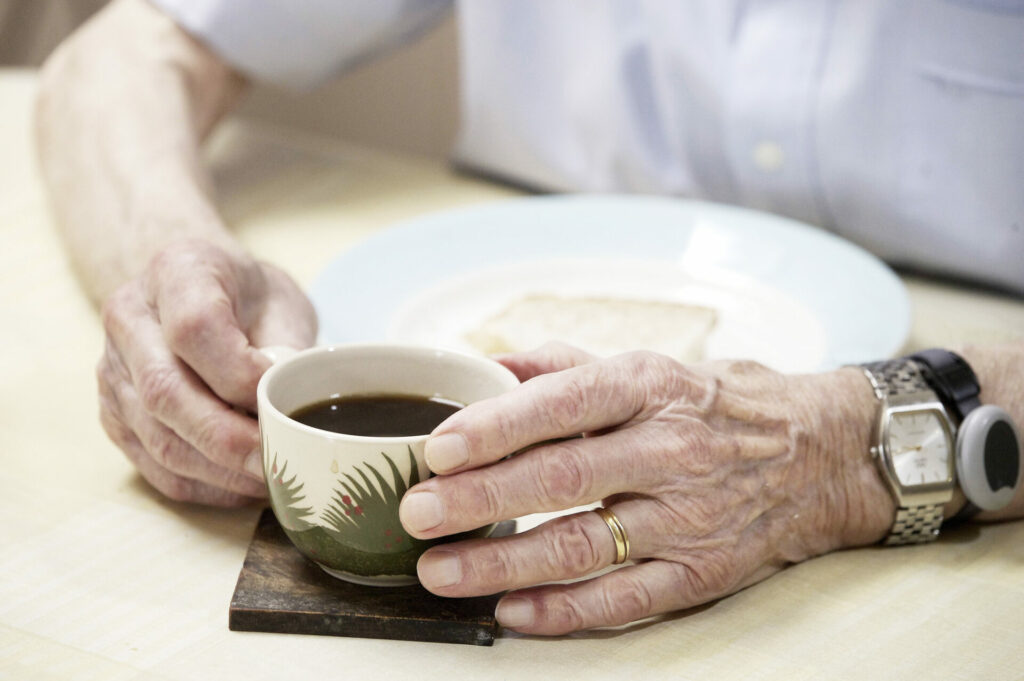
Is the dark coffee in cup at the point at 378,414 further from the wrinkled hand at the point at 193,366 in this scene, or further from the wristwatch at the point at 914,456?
the wristwatch at the point at 914,456

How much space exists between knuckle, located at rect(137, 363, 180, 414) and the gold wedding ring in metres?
0.31

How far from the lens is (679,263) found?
1.16 meters

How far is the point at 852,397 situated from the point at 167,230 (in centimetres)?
66

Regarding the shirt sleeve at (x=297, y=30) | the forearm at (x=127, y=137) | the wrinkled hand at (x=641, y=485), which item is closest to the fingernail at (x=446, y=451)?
the wrinkled hand at (x=641, y=485)

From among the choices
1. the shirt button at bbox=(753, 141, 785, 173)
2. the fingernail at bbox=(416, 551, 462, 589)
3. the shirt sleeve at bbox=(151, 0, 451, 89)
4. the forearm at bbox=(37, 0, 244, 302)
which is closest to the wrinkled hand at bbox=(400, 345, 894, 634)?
the fingernail at bbox=(416, 551, 462, 589)

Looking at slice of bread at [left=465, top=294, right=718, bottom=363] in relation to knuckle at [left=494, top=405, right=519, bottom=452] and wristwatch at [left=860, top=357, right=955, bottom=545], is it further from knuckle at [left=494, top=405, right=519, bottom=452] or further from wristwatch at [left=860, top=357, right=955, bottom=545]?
knuckle at [left=494, top=405, right=519, bottom=452]

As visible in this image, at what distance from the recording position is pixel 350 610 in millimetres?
620

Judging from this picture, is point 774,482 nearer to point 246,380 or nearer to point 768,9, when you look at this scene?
point 246,380

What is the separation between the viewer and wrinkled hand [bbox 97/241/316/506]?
28.0 inches

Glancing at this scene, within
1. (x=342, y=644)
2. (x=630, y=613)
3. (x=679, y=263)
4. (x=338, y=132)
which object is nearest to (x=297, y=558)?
(x=342, y=644)

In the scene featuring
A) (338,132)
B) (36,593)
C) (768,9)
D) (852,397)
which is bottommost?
(338,132)

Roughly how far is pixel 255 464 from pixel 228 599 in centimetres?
10

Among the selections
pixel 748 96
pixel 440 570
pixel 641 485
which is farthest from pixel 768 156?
pixel 440 570

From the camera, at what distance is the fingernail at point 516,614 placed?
620 millimetres
